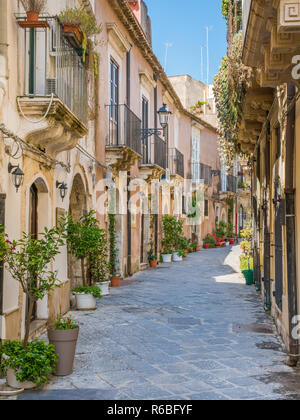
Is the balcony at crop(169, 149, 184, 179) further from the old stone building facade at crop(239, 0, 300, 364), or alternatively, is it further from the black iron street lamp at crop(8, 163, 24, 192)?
the black iron street lamp at crop(8, 163, 24, 192)

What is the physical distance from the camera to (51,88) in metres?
7.47

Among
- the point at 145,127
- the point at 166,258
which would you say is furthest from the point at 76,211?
the point at 166,258

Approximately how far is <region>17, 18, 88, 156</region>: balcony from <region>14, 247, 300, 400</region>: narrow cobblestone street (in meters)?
2.96

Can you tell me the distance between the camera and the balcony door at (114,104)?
13492 millimetres

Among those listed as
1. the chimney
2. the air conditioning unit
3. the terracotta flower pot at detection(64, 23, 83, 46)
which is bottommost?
the air conditioning unit

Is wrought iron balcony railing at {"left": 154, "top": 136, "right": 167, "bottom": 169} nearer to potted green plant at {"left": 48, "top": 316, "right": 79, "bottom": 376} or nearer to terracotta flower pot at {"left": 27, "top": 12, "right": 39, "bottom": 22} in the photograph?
terracotta flower pot at {"left": 27, "top": 12, "right": 39, "bottom": 22}

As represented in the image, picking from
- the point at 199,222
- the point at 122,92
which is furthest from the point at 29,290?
the point at 199,222

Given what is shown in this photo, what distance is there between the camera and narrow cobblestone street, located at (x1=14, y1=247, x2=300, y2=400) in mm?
5090

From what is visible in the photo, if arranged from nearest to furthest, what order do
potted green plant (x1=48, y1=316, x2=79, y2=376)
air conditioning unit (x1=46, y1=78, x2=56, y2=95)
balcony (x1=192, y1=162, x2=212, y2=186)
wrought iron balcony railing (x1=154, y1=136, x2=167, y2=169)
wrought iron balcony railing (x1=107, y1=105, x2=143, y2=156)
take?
potted green plant (x1=48, y1=316, x2=79, y2=376) < air conditioning unit (x1=46, y1=78, x2=56, y2=95) < wrought iron balcony railing (x1=107, y1=105, x2=143, y2=156) < wrought iron balcony railing (x1=154, y1=136, x2=167, y2=169) < balcony (x1=192, y1=162, x2=212, y2=186)

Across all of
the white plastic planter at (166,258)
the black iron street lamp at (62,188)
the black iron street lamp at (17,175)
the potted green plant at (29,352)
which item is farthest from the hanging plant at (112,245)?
the potted green plant at (29,352)

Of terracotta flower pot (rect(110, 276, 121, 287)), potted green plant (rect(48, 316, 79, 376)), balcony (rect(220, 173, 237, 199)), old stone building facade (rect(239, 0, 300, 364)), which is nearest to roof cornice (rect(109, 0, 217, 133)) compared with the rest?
old stone building facade (rect(239, 0, 300, 364))

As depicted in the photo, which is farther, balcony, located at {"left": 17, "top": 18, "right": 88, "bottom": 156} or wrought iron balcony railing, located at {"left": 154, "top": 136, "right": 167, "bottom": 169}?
wrought iron balcony railing, located at {"left": 154, "top": 136, "right": 167, "bottom": 169}

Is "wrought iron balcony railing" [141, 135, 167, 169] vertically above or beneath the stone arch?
above

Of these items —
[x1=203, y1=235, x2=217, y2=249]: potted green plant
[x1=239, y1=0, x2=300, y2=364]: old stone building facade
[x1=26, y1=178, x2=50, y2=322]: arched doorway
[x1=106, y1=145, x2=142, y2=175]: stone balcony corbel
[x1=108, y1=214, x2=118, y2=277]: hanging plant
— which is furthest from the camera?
[x1=203, y1=235, x2=217, y2=249]: potted green plant
